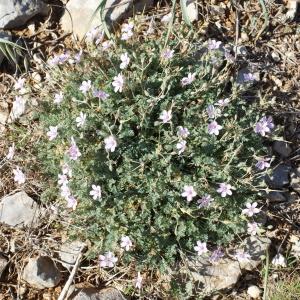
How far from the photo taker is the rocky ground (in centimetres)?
376

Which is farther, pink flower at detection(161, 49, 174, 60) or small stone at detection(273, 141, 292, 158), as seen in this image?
small stone at detection(273, 141, 292, 158)

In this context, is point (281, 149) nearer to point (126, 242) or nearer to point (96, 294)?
point (126, 242)

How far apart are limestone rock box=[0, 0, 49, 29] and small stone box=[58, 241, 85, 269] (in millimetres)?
1836

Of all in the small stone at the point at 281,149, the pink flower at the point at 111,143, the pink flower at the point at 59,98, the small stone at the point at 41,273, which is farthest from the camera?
the small stone at the point at 281,149

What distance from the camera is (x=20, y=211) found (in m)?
3.90

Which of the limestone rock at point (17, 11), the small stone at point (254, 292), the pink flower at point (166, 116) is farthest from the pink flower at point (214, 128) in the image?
the limestone rock at point (17, 11)

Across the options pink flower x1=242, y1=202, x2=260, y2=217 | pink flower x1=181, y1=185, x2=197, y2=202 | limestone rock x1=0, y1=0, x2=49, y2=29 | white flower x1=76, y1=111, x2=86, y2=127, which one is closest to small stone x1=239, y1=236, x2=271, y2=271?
pink flower x1=242, y1=202, x2=260, y2=217

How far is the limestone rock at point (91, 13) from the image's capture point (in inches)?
169

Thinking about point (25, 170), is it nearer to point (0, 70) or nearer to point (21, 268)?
point (21, 268)

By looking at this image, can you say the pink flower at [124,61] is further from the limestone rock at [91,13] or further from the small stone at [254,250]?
the small stone at [254,250]

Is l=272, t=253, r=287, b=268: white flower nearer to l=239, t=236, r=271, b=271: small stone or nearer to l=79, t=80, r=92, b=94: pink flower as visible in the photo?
l=239, t=236, r=271, b=271: small stone

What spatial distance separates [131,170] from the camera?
3.50 metres

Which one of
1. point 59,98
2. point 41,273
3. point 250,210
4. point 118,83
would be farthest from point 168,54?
point 41,273

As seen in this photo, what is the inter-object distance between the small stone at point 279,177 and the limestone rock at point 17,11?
227 cm
